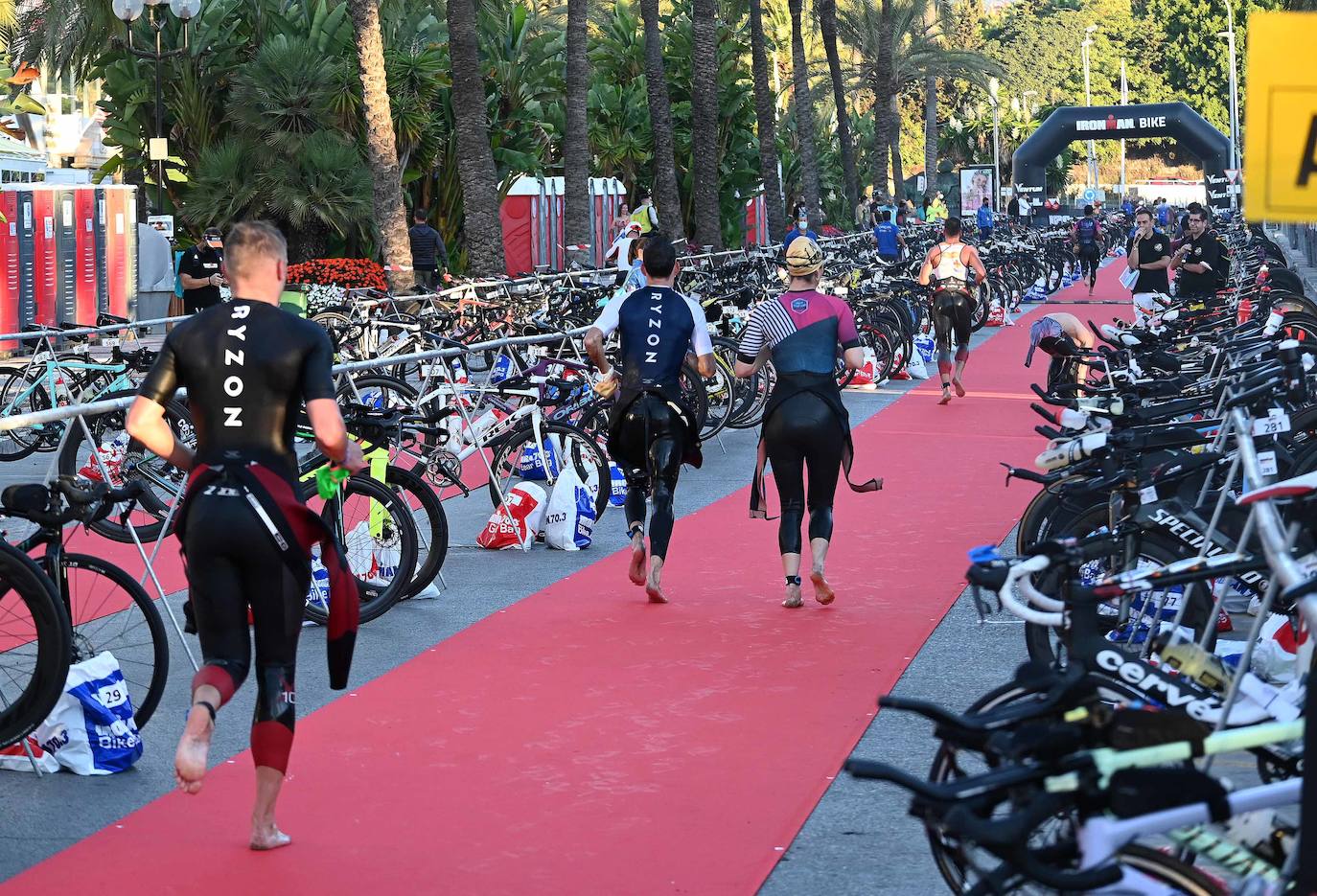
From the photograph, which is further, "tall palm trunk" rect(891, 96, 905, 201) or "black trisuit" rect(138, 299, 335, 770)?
"tall palm trunk" rect(891, 96, 905, 201)

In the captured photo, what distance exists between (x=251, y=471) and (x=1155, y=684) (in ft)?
9.05

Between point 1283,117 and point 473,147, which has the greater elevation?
point 473,147

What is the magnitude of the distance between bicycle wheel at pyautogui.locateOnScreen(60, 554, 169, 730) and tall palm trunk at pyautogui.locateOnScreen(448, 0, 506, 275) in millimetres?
17599

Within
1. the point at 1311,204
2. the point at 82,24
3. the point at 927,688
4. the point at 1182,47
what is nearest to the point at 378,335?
the point at 927,688

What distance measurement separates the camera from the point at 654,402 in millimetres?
9906

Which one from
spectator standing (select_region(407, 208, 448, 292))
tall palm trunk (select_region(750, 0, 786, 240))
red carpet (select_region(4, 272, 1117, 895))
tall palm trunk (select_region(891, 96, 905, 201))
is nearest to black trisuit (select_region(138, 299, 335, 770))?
red carpet (select_region(4, 272, 1117, 895))

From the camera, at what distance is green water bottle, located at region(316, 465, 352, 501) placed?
630 cm

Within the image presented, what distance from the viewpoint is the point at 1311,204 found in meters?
4.79

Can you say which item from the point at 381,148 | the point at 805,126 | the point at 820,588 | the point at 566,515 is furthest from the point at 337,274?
the point at 820,588

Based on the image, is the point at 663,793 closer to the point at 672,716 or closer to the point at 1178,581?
the point at 672,716

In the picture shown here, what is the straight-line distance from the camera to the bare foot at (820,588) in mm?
9648

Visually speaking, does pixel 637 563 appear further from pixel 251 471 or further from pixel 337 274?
pixel 337 274

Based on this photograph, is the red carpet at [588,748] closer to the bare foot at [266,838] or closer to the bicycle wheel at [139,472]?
the bare foot at [266,838]

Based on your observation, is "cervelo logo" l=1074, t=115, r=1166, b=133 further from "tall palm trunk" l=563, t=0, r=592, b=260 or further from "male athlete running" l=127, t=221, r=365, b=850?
"male athlete running" l=127, t=221, r=365, b=850
